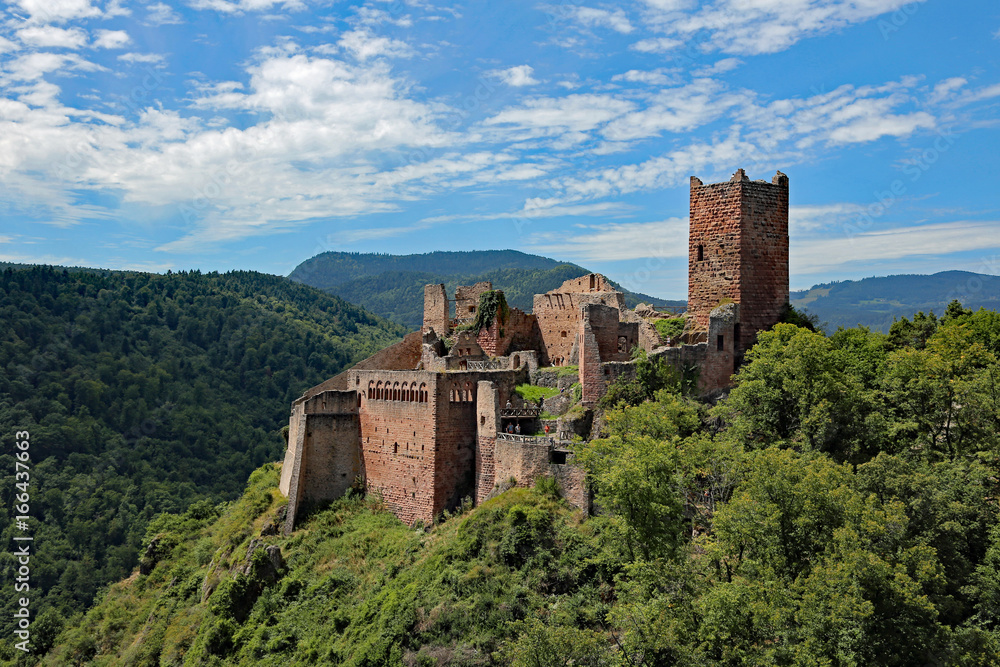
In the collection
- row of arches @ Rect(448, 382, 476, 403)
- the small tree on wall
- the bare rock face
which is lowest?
the bare rock face

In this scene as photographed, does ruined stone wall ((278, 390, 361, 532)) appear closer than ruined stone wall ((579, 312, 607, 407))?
No

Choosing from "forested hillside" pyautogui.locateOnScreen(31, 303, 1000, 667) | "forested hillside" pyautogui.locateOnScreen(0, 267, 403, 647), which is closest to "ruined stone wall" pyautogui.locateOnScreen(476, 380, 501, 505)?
"forested hillside" pyautogui.locateOnScreen(31, 303, 1000, 667)

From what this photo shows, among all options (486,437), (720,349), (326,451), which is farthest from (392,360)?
(720,349)

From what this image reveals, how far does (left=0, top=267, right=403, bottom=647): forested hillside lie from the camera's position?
297ft

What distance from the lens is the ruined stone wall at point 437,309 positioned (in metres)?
49.7

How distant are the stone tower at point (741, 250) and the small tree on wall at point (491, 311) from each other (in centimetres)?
1389

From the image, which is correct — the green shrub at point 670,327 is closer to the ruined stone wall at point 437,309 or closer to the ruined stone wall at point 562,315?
the ruined stone wall at point 562,315

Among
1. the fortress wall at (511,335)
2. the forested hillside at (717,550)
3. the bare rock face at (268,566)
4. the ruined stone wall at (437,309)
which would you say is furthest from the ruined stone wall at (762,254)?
the bare rock face at (268,566)

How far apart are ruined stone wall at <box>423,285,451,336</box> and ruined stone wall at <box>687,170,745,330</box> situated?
19252mm

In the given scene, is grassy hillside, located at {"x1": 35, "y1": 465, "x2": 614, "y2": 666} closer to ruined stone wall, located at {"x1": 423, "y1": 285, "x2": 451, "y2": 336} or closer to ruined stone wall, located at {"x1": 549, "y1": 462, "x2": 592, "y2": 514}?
ruined stone wall, located at {"x1": 549, "y1": 462, "x2": 592, "y2": 514}

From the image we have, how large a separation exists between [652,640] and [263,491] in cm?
3013

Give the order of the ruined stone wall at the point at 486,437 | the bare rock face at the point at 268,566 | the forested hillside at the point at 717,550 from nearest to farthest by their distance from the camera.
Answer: the forested hillside at the point at 717,550, the ruined stone wall at the point at 486,437, the bare rock face at the point at 268,566

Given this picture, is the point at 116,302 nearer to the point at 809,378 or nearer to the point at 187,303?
the point at 187,303

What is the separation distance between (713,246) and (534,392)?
1075cm
